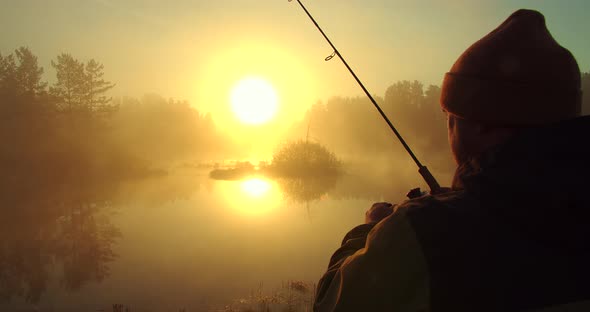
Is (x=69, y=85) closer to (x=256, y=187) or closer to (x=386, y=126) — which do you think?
(x=256, y=187)

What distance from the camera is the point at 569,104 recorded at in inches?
67.9

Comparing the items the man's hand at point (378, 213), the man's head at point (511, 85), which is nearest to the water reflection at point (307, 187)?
the man's hand at point (378, 213)

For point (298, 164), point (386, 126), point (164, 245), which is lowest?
point (164, 245)

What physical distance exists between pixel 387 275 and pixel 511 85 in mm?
1081

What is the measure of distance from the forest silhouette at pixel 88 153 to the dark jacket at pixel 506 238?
1043 centimetres

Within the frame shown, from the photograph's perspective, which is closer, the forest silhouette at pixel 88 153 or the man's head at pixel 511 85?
the man's head at pixel 511 85

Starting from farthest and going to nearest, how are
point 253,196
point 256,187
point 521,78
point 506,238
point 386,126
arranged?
point 386,126 < point 256,187 < point 253,196 < point 521,78 < point 506,238

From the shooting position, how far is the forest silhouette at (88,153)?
42.1ft

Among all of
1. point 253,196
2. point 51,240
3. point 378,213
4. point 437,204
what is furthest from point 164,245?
point 437,204

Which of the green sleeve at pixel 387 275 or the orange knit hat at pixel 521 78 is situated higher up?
the orange knit hat at pixel 521 78

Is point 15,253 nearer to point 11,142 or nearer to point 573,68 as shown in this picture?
point 573,68

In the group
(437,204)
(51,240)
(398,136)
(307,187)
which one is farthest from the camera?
(307,187)

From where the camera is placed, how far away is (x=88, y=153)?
36.3 meters

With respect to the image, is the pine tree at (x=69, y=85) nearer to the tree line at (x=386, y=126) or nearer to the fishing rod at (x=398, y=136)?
the tree line at (x=386, y=126)
